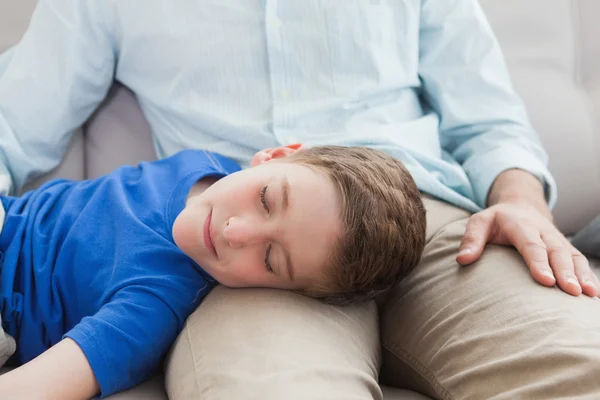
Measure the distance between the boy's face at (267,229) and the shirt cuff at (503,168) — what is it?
1.49ft

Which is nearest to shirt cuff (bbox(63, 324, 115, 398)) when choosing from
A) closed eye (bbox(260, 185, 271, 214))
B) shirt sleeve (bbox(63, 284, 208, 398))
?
shirt sleeve (bbox(63, 284, 208, 398))

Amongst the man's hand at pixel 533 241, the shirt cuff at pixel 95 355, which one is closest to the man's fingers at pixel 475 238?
the man's hand at pixel 533 241

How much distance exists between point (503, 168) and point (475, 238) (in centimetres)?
27

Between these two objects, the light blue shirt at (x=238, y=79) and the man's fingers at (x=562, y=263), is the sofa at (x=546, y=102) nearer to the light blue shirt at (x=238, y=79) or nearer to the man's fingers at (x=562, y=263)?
the light blue shirt at (x=238, y=79)

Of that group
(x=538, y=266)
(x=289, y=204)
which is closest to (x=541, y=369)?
(x=538, y=266)

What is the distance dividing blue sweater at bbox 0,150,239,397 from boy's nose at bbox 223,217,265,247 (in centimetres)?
10

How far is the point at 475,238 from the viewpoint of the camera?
965mm

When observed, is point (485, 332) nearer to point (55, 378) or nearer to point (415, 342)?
point (415, 342)

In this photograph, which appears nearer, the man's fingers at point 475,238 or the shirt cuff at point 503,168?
the man's fingers at point 475,238

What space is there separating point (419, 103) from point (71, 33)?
0.69m

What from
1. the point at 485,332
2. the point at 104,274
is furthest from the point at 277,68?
the point at 485,332

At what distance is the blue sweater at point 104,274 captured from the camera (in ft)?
2.64

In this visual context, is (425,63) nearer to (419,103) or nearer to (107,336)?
(419,103)

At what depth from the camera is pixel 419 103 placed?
1.34 m
